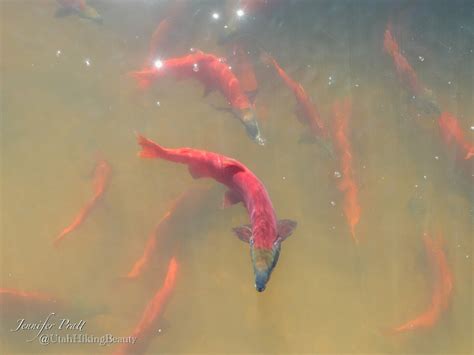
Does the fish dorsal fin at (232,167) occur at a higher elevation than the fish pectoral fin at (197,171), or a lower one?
higher

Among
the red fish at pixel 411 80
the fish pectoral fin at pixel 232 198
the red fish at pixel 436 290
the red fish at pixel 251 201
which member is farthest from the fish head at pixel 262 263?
the red fish at pixel 411 80

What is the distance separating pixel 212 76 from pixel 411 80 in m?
2.28

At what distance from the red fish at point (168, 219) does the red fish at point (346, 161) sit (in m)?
1.45

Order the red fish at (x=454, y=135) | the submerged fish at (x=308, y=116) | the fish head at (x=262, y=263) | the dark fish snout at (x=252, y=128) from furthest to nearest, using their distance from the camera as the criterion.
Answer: the red fish at (x=454, y=135)
the submerged fish at (x=308, y=116)
the dark fish snout at (x=252, y=128)
the fish head at (x=262, y=263)

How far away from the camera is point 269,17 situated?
16.7ft

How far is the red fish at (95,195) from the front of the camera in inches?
170

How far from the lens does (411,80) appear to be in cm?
491

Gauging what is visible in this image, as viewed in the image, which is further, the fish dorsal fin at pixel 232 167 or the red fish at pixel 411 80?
the red fish at pixel 411 80

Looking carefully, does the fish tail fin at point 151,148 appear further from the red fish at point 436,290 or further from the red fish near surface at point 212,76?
the red fish at point 436,290

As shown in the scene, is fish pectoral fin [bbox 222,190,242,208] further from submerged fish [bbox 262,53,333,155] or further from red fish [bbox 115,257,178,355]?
submerged fish [bbox 262,53,333,155]

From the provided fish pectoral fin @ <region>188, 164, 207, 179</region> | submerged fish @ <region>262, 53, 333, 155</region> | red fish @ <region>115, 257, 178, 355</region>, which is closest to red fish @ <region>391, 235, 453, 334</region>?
submerged fish @ <region>262, 53, 333, 155</region>

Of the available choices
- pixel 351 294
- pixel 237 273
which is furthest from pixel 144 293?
pixel 351 294

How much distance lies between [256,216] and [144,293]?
1706 mm

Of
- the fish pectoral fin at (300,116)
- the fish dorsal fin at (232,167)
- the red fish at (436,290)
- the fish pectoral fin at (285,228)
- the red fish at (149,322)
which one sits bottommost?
the red fish at (149,322)
